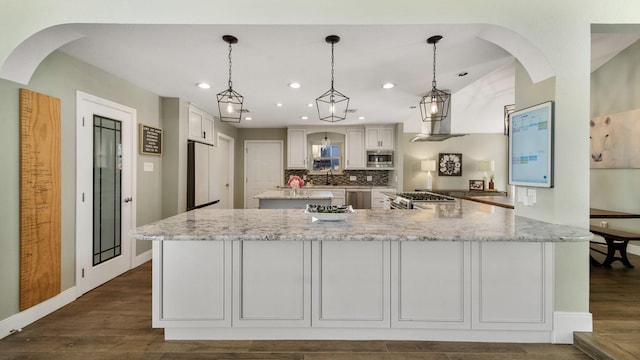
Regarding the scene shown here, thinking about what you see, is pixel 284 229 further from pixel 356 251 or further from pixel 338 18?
pixel 338 18

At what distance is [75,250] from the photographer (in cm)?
270

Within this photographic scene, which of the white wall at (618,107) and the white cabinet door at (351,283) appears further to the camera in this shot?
the white wall at (618,107)

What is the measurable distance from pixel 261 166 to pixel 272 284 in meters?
5.13

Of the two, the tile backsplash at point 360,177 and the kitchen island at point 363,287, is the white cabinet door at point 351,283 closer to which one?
the kitchen island at point 363,287

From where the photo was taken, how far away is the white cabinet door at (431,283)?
6.36 ft

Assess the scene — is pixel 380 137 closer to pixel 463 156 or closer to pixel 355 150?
pixel 355 150

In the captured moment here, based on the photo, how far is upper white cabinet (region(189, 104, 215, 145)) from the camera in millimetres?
4438

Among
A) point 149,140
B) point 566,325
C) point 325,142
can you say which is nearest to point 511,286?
point 566,325

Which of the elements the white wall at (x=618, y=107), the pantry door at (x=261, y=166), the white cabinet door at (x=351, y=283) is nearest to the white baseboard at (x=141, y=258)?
the white cabinet door at (x=351, y=283)

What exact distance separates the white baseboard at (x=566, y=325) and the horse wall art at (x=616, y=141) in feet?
10.4

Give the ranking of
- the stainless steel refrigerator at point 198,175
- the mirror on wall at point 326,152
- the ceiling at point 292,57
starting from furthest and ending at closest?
the mirror on wall at point 326,152, the stainless steel refrigerator at point 198,175, the ceiling at point 292,57

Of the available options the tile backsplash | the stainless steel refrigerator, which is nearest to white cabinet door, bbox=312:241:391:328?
the stainless steel refrigerator

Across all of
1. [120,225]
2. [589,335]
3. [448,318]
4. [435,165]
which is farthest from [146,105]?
[435,165]

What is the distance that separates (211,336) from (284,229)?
95 cm
